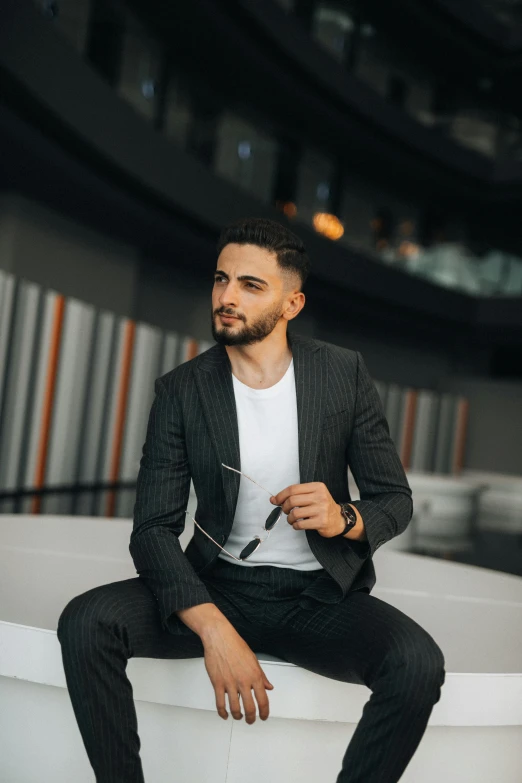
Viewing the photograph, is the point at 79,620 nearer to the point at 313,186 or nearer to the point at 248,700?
the point at 248,700

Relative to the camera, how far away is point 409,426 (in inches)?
629

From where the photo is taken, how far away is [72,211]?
30.8ft

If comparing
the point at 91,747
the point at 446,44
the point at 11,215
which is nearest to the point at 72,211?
the point at 11,215

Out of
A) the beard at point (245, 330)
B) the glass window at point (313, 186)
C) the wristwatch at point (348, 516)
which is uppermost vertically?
the glass window at point (313, 186)

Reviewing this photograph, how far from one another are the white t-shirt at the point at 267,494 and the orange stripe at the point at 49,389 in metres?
6.18

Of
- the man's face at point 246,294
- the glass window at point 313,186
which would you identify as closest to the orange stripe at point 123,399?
the glass window at point 313,186

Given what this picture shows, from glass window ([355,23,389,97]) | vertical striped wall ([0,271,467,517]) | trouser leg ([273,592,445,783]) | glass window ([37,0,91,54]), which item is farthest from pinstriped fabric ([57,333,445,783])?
glass window ([355,23,389,97])

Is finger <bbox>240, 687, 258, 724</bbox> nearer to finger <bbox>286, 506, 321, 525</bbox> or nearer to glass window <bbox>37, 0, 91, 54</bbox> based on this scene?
finger <bbox>286, 506, 321, 525</bbox>

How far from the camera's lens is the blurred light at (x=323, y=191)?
47.7 feet

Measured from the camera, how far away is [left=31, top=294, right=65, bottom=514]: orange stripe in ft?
25.9

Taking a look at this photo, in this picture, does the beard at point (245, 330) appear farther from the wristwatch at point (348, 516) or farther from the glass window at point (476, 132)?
the glass window at point (476, 132)

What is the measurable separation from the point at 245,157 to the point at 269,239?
32.8ft

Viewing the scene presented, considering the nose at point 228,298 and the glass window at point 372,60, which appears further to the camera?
the glass window at point 372,60

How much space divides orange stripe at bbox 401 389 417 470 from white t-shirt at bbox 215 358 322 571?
13810 mm
